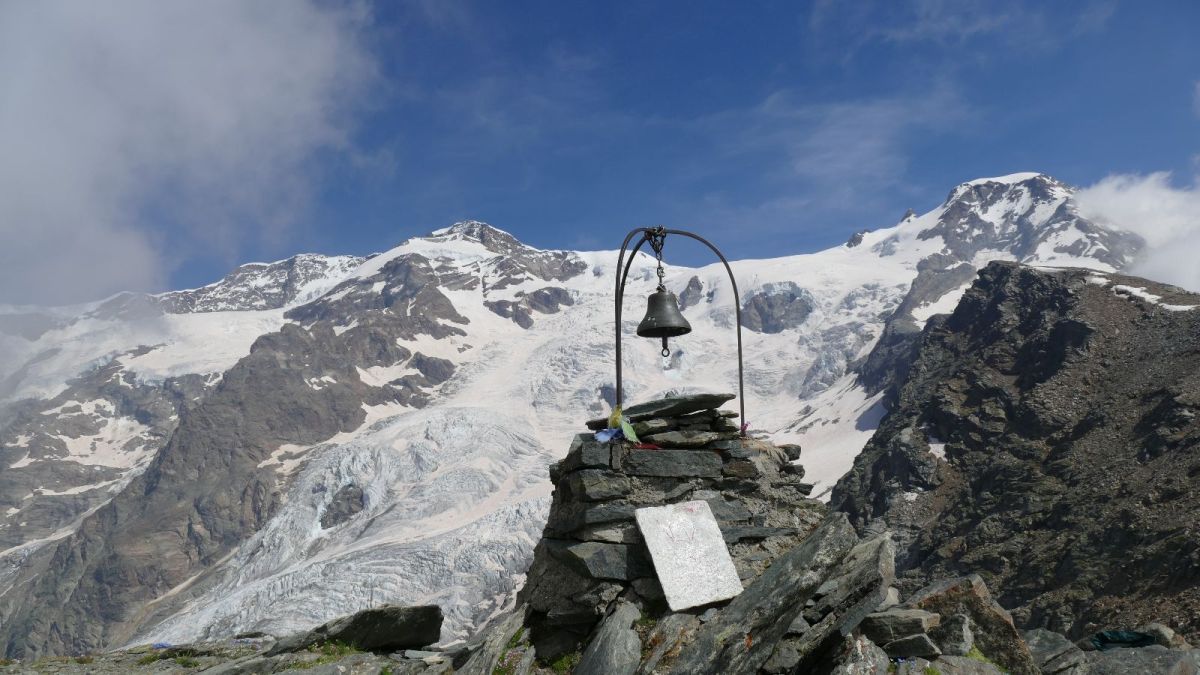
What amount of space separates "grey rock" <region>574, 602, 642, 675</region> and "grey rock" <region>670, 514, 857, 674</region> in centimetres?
62

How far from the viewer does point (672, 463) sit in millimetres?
11844

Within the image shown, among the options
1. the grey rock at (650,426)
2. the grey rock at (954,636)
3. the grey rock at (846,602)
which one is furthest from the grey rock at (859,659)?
the grey rock at (650,426)

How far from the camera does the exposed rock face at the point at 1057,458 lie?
61.8 m

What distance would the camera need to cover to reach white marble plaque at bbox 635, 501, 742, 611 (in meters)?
10.6

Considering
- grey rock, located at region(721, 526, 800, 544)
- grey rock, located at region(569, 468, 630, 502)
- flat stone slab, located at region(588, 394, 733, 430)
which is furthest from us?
flat stone slab, located at region(588, 394, 733, 430)

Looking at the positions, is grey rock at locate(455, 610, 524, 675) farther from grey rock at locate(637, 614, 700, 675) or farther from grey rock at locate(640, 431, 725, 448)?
grey rock at locate(640, 431, 725, 448)

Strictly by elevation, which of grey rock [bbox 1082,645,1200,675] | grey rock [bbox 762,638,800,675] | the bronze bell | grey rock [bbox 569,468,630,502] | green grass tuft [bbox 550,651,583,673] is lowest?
grey rock [bbox 1082,645,1200,675]

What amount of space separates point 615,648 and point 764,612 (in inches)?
74.5

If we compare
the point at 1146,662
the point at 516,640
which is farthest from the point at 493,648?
the point at 1146,662

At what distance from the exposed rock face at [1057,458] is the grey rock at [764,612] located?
46753mm

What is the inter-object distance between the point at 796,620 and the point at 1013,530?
3288 inches

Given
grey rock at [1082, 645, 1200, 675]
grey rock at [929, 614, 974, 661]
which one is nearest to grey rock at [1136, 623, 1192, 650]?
grey rock at [1082, 645, 1200, 675]

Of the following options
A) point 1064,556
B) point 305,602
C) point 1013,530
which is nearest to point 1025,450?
point 1013,530

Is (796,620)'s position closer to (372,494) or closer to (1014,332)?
(1014,332)
